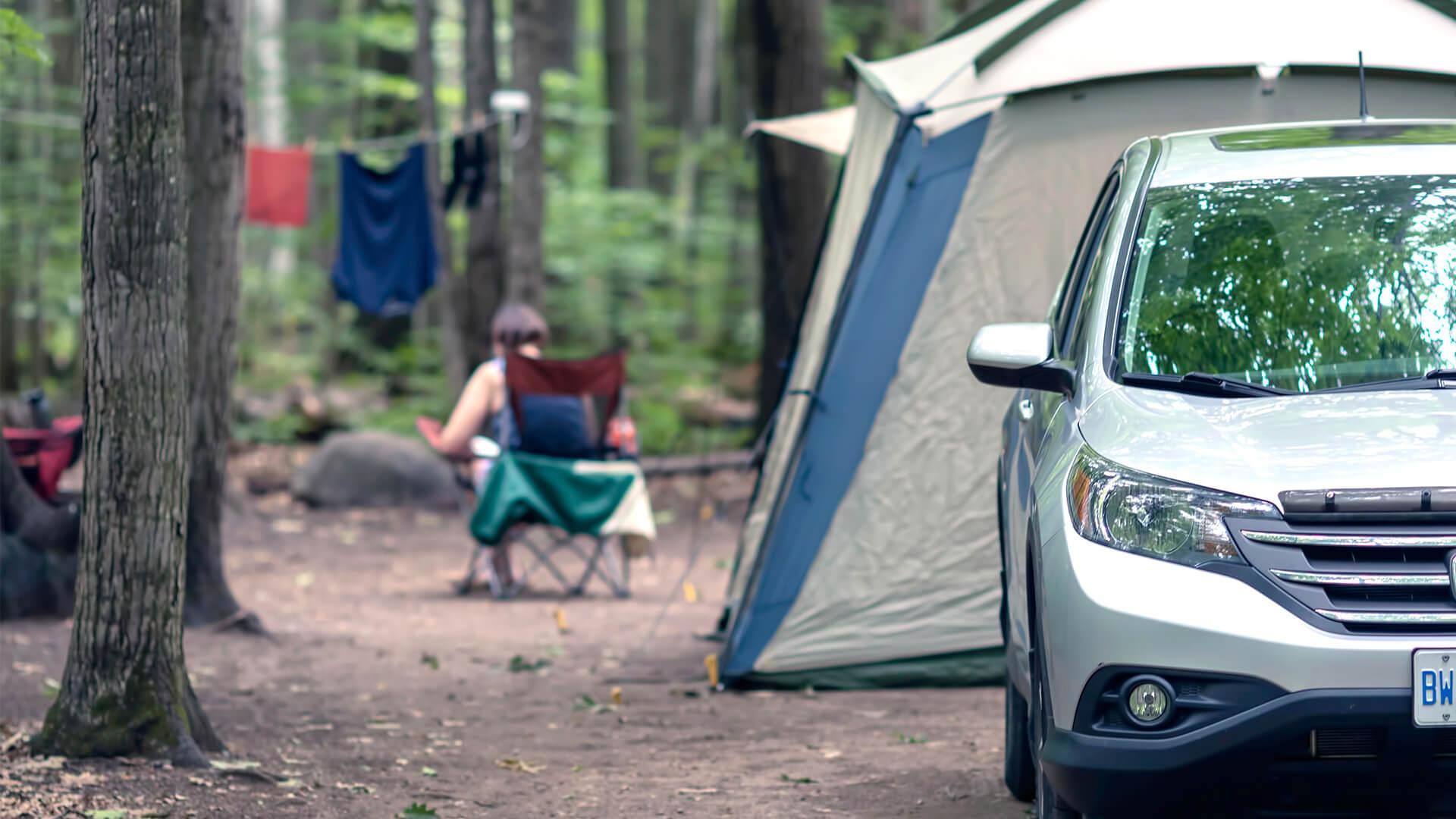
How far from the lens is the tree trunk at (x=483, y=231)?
653 inches

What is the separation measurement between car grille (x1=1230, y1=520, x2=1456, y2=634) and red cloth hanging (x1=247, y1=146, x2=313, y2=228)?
41.3 feet

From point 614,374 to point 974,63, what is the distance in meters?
4.20

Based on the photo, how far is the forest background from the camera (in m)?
15.9

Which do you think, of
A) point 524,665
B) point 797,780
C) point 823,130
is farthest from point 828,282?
Answer: point 797,780

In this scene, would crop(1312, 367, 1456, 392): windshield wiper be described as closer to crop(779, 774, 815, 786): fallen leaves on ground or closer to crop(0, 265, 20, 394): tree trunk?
crop(779, 774, 815, 786): fallen leaves on ground

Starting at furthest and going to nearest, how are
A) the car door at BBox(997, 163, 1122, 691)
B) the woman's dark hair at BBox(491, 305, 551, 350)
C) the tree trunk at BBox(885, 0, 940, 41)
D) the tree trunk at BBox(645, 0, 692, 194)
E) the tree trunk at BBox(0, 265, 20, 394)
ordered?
the tree trunk at BBox(645, 0, 692, 194) → the tree trunk at BBox(885, 0, 940, 41) → the tree trunk at BBox(0, 265, 20, 394) → the woman's dark hair at BBox(491, 305, 551, 350) → the car door at BBox(997, 163, 1122, 691)

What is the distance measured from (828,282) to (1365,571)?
4.57 m

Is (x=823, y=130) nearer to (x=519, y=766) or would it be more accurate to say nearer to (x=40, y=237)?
(x=519, y=766)

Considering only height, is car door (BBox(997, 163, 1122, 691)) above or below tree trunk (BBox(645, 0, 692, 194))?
below

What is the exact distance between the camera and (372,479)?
15.4 m

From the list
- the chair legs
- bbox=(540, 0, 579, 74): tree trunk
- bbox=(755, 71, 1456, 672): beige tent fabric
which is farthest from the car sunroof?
bbox=(540, 0, 579, 74): tree trunk

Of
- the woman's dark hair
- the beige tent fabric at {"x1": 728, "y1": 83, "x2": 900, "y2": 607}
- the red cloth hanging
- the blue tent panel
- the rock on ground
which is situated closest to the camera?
the blue tent panel

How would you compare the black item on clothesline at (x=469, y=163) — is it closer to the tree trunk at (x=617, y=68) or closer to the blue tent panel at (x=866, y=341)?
the blue tent panel at (x=866, y=341)

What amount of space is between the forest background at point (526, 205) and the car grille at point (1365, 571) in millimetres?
6237
